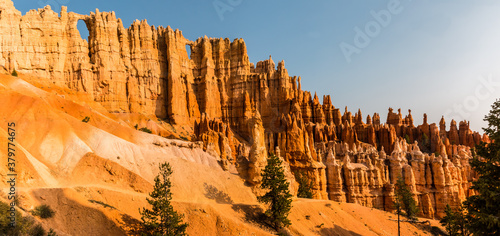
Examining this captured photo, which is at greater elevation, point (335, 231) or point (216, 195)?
point (216, 195)

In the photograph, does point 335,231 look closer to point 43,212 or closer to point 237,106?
point 43,212

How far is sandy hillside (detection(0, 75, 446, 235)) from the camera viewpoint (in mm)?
23234

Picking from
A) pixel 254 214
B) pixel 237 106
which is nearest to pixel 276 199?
pixel 254 214

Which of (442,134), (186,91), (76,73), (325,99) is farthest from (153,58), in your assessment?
(442,134)

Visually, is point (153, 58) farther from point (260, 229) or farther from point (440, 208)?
point (440, 208)

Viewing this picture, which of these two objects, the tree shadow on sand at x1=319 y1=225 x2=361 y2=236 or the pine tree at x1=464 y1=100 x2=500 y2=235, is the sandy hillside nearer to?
the tree shadow on sand at x1=319 y1=225 x2=361 y2=236

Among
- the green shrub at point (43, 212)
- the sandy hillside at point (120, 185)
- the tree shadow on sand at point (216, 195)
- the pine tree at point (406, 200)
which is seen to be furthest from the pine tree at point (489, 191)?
the pine tree at point (406, 200)

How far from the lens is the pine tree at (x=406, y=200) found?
48.8m

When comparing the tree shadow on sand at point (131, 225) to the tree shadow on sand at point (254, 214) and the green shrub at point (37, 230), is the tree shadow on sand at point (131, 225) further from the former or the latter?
the tree shadow on sand at point (254, 214)

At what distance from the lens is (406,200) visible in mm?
51000

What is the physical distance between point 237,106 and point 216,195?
5564 centimetres

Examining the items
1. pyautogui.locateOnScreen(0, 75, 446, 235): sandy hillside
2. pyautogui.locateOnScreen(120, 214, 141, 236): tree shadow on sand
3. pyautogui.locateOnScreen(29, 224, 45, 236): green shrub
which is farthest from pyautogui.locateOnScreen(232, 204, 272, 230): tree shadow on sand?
pyautogui.locateOnScreen(29, 224, 45, 236): green shrub

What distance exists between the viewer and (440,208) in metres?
58.2

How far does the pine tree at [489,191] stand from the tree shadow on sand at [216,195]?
72.1ft
